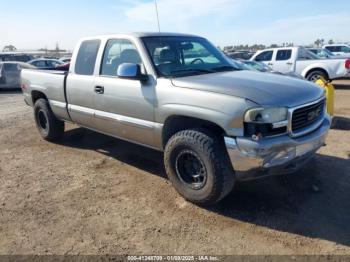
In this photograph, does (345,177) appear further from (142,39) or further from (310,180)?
(142,39)

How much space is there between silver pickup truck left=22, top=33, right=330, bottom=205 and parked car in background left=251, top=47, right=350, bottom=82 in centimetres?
943

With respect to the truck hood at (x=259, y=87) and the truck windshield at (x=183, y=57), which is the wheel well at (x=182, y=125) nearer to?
the truck hood at (x=259, y=87)

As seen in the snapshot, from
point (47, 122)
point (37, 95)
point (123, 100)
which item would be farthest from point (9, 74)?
point (123, 100)

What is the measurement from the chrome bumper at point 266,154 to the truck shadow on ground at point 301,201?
1.67ft

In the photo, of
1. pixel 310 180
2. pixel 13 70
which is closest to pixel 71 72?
pixel 310 180

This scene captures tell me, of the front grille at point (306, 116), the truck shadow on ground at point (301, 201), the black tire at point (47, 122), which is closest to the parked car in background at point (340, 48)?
the truck shadow on ground at point (301, 201)

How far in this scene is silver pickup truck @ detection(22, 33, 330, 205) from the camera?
11.2 feet

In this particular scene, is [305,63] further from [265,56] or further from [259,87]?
[259,87]

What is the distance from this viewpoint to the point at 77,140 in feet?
22.6

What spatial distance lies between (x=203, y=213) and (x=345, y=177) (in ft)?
6.75

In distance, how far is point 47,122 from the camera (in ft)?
21.5

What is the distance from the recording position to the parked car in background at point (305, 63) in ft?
43.1

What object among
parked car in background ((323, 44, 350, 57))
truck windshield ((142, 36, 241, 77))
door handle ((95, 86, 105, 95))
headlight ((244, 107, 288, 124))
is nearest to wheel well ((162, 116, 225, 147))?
headlight ((244, 107, 288, 124))

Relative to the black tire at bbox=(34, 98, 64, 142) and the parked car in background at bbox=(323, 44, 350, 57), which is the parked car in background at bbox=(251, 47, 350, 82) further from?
the parked car in background at bbox=(323, 44, 350, 57)
